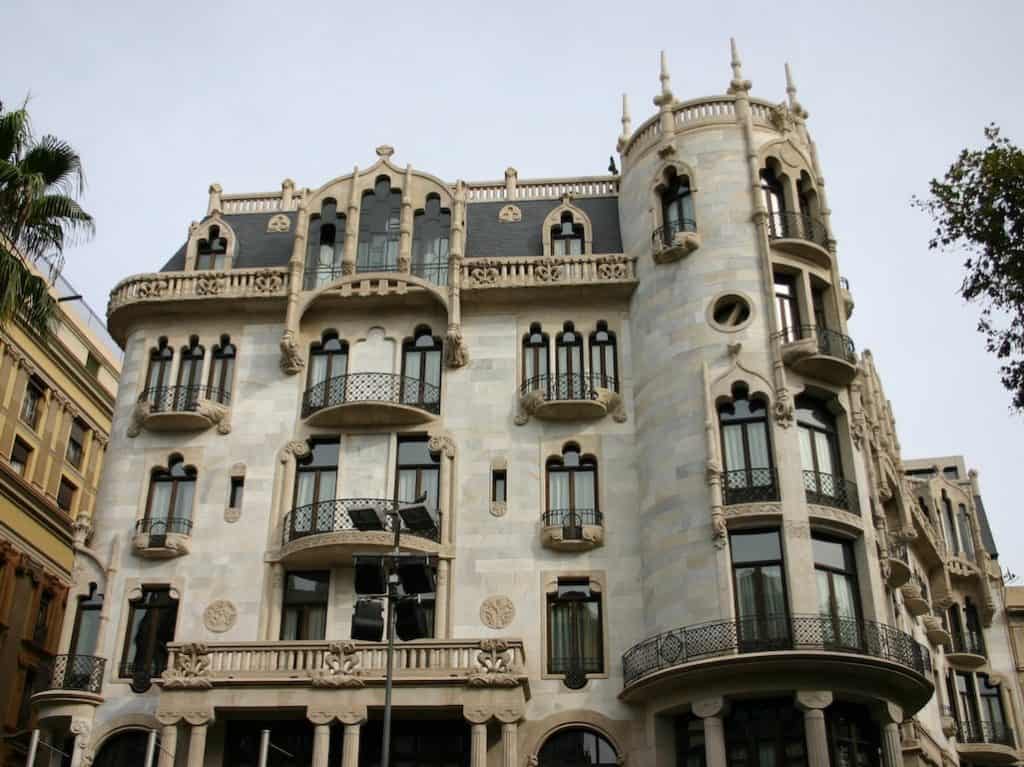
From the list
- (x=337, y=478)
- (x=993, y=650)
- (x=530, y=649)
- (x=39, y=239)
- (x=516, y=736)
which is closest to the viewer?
(x=39, y=239)

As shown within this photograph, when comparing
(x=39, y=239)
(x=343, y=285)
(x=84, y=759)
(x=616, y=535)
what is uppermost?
(x=343, y=285)

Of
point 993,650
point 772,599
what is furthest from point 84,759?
point 993,650

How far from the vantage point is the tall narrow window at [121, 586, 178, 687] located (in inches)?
1389

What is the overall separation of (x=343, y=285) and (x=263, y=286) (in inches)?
114

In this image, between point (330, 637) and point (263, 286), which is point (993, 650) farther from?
point (263, 286)

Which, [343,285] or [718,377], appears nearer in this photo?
[718,377]

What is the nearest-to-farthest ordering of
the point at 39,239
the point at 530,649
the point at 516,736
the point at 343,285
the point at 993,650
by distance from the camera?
the point at 39,239
the point at 516,736
the point at 530,649
the point at 343,285
the point at 993,650

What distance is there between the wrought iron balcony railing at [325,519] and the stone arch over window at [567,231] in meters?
10.9

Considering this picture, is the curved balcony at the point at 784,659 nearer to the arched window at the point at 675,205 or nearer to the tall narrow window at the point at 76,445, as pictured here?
the arched window at the point at 675,205

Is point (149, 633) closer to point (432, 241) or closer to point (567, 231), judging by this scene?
point (432, 241)

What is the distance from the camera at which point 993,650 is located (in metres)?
54.2

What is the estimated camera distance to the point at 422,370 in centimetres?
3953

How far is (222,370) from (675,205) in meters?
16.4

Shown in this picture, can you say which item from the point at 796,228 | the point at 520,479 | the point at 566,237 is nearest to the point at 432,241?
the point at 566,237
